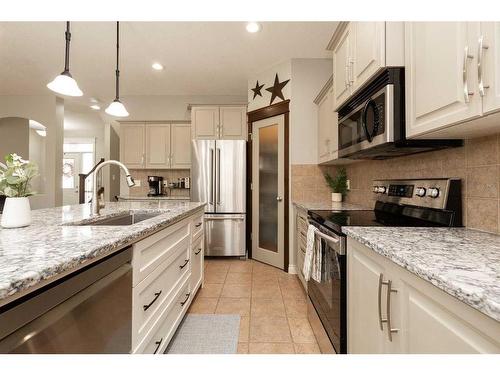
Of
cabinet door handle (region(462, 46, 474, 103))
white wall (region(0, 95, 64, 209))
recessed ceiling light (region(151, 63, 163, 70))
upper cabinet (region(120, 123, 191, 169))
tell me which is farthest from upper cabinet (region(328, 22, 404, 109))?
white wall (region(0, 95, 64, 209))

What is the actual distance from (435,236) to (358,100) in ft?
3.52

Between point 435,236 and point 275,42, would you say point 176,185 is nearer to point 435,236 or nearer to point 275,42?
point 275,42

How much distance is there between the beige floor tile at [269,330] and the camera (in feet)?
5.82

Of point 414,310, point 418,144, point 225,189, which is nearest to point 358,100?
point 418,144

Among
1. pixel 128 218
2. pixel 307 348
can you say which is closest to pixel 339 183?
pixel 307 348

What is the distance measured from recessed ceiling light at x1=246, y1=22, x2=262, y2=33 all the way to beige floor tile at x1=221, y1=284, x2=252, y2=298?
2764mm

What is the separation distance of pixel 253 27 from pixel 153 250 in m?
2.50

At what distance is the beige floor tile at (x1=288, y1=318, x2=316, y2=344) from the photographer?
5.74 feet

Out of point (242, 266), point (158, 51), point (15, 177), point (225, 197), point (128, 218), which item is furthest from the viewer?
point (225, 197)

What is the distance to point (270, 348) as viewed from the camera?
5.46ft

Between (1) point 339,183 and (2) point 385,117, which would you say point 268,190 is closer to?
(1) point 339,183

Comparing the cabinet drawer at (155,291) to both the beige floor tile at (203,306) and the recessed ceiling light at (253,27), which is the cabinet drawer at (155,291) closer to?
the beige floor tile at (203,306)

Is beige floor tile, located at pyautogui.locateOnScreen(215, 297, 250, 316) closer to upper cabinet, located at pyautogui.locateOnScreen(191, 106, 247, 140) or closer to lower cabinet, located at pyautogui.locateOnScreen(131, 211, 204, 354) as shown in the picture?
lower cabinet, located at pyautogui.locateOnScreen(131, 211, 204, 354)
